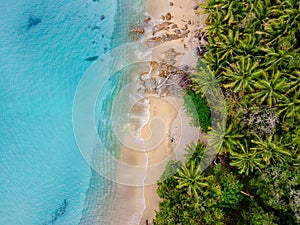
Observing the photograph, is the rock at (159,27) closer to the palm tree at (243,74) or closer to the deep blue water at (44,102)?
the deep blue water at (44,102)

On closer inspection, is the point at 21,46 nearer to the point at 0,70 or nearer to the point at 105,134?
the point at 0,70

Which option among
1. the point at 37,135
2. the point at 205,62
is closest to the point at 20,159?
the point at 37,135

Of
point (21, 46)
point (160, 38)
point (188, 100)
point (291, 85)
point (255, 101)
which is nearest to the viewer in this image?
point (291, 85)

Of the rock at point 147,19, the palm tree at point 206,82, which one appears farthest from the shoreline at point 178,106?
the palm tree at point 206,82

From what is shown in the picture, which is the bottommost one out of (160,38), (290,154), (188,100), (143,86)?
(290,154)

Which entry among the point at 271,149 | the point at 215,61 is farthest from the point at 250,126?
the point at 215,61
